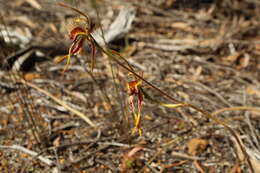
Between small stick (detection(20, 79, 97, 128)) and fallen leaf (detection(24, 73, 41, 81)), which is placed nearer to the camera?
small stick (detection(20, 79, 97, 128))

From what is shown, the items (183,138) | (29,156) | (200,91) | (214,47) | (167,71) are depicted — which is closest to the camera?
(29,156)

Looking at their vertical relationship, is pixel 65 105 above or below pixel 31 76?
below

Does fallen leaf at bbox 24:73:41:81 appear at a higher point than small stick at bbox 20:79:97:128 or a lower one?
higher

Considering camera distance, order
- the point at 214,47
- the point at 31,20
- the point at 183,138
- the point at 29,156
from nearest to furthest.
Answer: the point at 29,156
the point at 183,138
the point at 214,47
the point at 31,20

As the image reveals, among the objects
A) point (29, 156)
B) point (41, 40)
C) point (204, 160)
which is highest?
point (41, 40)

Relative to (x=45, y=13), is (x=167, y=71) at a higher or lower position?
lower

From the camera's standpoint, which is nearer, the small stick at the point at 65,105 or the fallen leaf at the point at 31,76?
the small stick at the point at 65,105

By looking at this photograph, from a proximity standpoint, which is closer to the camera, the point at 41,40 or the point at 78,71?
A: the point at 78,71

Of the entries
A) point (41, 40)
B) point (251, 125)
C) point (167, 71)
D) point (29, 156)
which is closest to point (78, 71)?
point (41, 40)

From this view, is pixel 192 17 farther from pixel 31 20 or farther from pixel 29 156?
pixel 29 156

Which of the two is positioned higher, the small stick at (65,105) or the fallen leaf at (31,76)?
the fallen leaf at (31,76)

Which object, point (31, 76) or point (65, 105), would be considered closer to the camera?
point (65, 105)
